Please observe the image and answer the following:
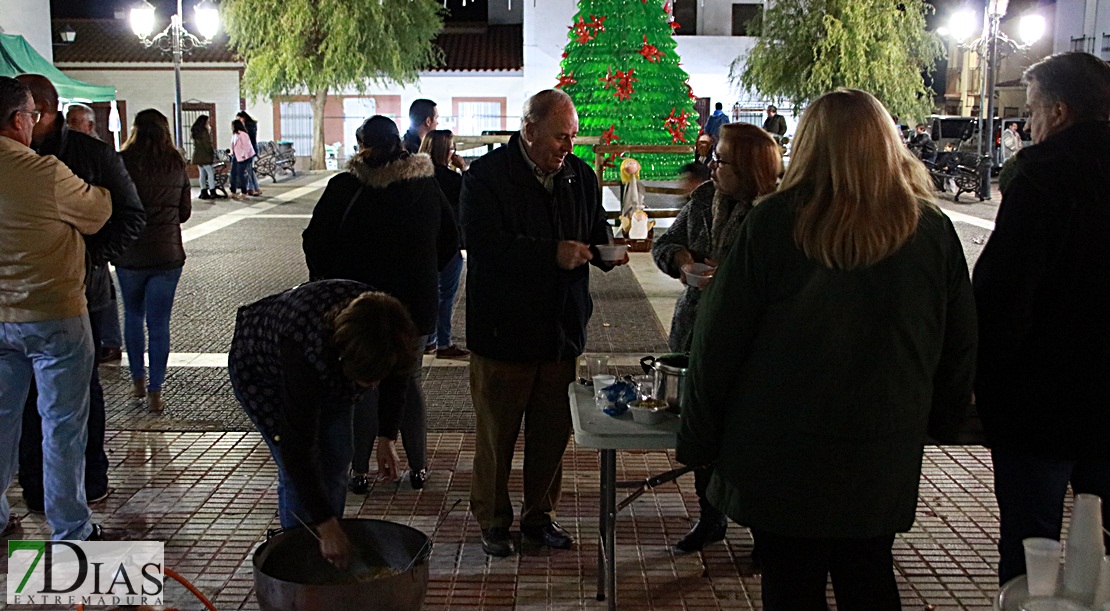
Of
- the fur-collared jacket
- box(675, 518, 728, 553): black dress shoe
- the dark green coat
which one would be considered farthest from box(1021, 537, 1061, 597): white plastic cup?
the fur-collared jacket

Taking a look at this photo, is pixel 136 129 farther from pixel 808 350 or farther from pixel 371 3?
pixel 371 3

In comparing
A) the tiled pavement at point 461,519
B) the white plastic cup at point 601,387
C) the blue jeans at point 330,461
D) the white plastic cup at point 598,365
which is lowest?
the tiled pavement at point 461,519

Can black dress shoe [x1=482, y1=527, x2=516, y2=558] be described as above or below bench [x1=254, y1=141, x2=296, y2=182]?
below

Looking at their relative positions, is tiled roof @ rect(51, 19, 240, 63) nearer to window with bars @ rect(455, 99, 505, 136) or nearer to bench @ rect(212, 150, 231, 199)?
window with bars @ rect(455, 99, 505, 136)

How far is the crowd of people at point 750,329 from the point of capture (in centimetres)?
267

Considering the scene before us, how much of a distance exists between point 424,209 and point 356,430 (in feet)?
3.50

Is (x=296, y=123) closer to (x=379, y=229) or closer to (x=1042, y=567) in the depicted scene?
(x=379, y=229)

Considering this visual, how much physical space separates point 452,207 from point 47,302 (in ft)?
10.7

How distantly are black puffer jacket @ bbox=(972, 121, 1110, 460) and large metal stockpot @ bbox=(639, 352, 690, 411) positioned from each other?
100cm

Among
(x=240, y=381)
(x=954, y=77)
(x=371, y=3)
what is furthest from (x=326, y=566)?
(x=954, y=77)

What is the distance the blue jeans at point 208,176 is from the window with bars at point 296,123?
1595cm

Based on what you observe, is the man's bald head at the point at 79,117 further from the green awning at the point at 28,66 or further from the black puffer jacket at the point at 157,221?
the green awning at the point at 28,66

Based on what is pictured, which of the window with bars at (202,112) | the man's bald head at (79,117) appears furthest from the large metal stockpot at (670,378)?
the window with bars at (202,112)

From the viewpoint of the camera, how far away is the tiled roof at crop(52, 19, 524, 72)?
37594mm
